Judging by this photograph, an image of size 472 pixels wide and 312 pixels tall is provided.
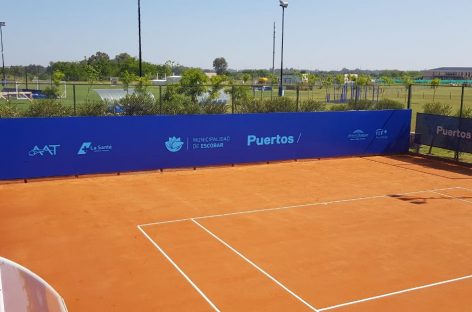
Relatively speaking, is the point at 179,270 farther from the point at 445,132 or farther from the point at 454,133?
the point at 445,132

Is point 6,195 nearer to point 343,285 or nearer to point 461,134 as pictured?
point 343,285

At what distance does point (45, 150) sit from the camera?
16.4m

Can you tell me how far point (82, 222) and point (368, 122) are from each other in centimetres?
1498

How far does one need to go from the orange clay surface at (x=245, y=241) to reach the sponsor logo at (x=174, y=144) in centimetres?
143

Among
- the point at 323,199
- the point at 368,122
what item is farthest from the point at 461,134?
the point at 323,199

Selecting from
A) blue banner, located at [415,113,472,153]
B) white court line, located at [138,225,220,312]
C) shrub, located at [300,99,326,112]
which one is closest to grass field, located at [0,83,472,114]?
shrub, located at [300,99,326,112]

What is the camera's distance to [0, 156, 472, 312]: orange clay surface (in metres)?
8.19

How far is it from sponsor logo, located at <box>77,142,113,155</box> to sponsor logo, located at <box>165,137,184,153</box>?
224cm

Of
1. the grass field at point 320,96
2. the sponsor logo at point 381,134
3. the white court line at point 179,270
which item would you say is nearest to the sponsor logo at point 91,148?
the white court line at point 179,270

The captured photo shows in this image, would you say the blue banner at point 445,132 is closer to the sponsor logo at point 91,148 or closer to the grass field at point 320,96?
the grass field at point 320,96

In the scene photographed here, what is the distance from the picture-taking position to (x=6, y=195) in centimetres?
1447

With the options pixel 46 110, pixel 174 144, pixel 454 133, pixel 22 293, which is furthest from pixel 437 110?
pixel 22 293

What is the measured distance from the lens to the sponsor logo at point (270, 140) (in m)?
20.1

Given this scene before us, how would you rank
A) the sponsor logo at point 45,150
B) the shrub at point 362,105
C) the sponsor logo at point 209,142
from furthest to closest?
1. the shrub at point 362,105
2. the sponsor logo at point 209,142
3. the sponsor logo at point 45,150
